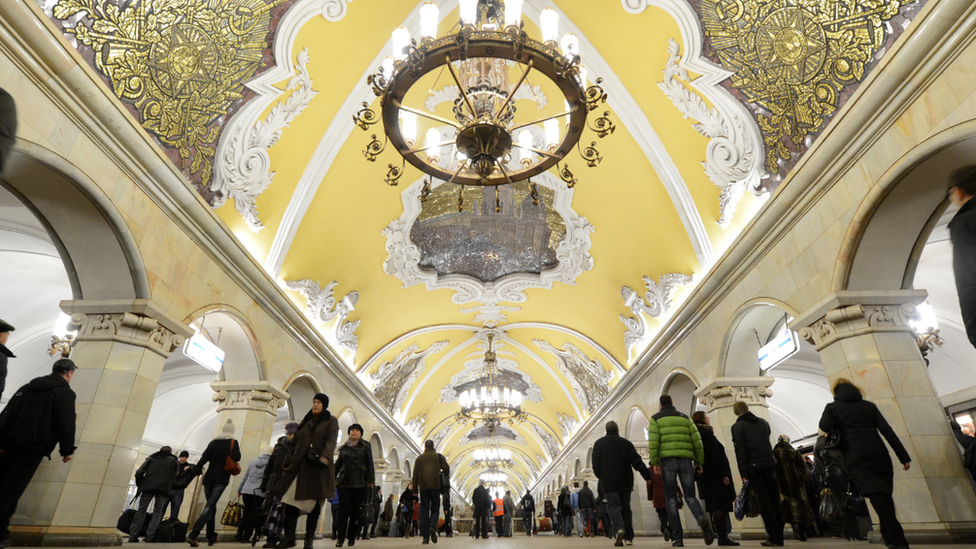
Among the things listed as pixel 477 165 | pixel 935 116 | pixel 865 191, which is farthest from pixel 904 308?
pixel 477 165

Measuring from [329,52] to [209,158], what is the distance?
2.03 m

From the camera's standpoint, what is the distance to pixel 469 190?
1036cm

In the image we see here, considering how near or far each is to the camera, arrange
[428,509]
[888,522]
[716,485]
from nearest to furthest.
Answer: [888,522] < [716,485] < [428,509]

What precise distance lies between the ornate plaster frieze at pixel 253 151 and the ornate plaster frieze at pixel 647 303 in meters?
6.49

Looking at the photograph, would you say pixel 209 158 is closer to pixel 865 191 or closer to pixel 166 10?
pixel 166 10

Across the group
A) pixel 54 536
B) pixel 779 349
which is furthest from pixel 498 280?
pixel 54 536

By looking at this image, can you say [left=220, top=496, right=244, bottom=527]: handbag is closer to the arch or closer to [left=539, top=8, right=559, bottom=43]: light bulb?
the arch

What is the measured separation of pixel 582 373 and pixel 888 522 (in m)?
13.0

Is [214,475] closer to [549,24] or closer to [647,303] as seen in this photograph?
[549,24]

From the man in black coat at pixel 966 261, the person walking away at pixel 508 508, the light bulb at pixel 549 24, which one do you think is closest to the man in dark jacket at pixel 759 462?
the man in black coat at pixel 966 261

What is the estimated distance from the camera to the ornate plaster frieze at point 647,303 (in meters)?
9.36

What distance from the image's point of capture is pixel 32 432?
3525 millimetres

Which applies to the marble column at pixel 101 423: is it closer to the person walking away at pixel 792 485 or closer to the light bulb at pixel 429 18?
the light bulb at pixel 429 18

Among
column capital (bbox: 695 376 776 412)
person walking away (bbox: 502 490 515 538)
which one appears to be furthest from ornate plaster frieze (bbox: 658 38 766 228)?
person walking away (bbox: 502 490 515 538)
